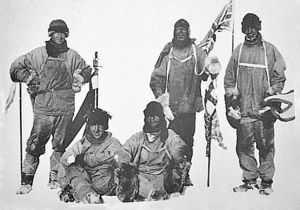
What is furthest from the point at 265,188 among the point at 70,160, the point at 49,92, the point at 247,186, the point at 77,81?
the point at 49,92

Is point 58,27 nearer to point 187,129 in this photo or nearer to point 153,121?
point 153,121

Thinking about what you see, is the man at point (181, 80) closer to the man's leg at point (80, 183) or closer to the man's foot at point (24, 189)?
the man's leg at point (80, 183)

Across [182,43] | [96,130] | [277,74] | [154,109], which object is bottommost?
[96,130]

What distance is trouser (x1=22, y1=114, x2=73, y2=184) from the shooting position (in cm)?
250

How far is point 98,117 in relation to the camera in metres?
2.54

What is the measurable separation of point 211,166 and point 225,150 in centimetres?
12

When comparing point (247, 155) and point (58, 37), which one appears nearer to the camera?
point (58, 37)

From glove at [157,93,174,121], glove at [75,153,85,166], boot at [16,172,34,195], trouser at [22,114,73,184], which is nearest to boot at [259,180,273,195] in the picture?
glove at [157,93,174,121]

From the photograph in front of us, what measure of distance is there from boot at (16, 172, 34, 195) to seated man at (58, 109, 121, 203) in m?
0.16

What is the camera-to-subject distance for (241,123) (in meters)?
2.68

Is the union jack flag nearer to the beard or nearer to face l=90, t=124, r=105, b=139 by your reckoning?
the beard

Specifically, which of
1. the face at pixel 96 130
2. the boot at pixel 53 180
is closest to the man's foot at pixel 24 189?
the boot at pixel 53 180

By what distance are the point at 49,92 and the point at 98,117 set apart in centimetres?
29

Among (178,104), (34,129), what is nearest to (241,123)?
(178,104)
